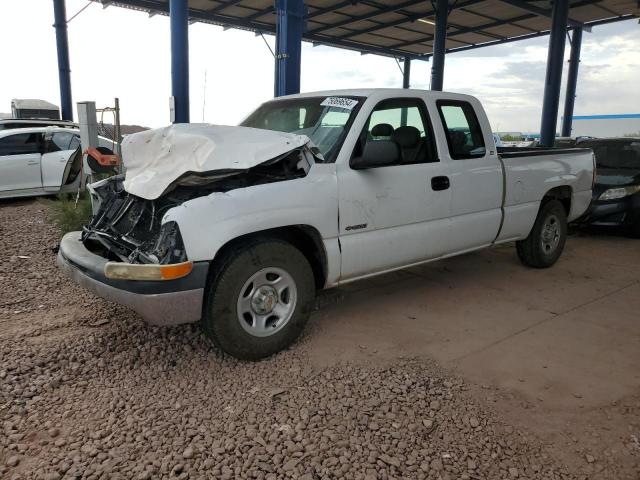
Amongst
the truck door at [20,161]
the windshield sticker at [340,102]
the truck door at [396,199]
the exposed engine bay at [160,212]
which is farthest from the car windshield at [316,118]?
the truck door at [20,161]

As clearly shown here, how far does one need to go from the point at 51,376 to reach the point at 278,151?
6.88 feet

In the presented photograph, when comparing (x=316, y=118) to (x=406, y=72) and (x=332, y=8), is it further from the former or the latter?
(x=406, y=72)

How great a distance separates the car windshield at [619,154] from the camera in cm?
856

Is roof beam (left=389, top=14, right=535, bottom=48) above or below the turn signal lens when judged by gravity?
above

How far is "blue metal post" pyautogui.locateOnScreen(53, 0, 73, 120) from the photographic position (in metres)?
17.7

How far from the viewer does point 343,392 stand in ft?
10.3

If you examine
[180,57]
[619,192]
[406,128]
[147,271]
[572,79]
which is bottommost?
[147,271]

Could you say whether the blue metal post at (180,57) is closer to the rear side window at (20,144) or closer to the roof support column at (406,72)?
the rear side window at (20,144)

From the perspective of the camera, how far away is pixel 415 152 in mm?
4352

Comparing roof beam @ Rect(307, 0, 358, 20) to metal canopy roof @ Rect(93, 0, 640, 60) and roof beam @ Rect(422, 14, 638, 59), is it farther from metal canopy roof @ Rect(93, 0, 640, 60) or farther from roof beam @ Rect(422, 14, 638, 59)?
roof beam @ Rect(422, 14, 638, 59)

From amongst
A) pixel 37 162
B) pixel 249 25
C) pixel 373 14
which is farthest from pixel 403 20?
pixel 37 162

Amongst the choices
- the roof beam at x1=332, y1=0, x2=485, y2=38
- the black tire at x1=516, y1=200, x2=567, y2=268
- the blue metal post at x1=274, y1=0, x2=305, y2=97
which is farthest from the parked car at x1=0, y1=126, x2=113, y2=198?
the roof beam at x1=332, y1=0, x2=485, y2=38

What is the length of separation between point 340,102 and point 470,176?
4.64 ft

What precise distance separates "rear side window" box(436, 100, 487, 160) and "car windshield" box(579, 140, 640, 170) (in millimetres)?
4973
